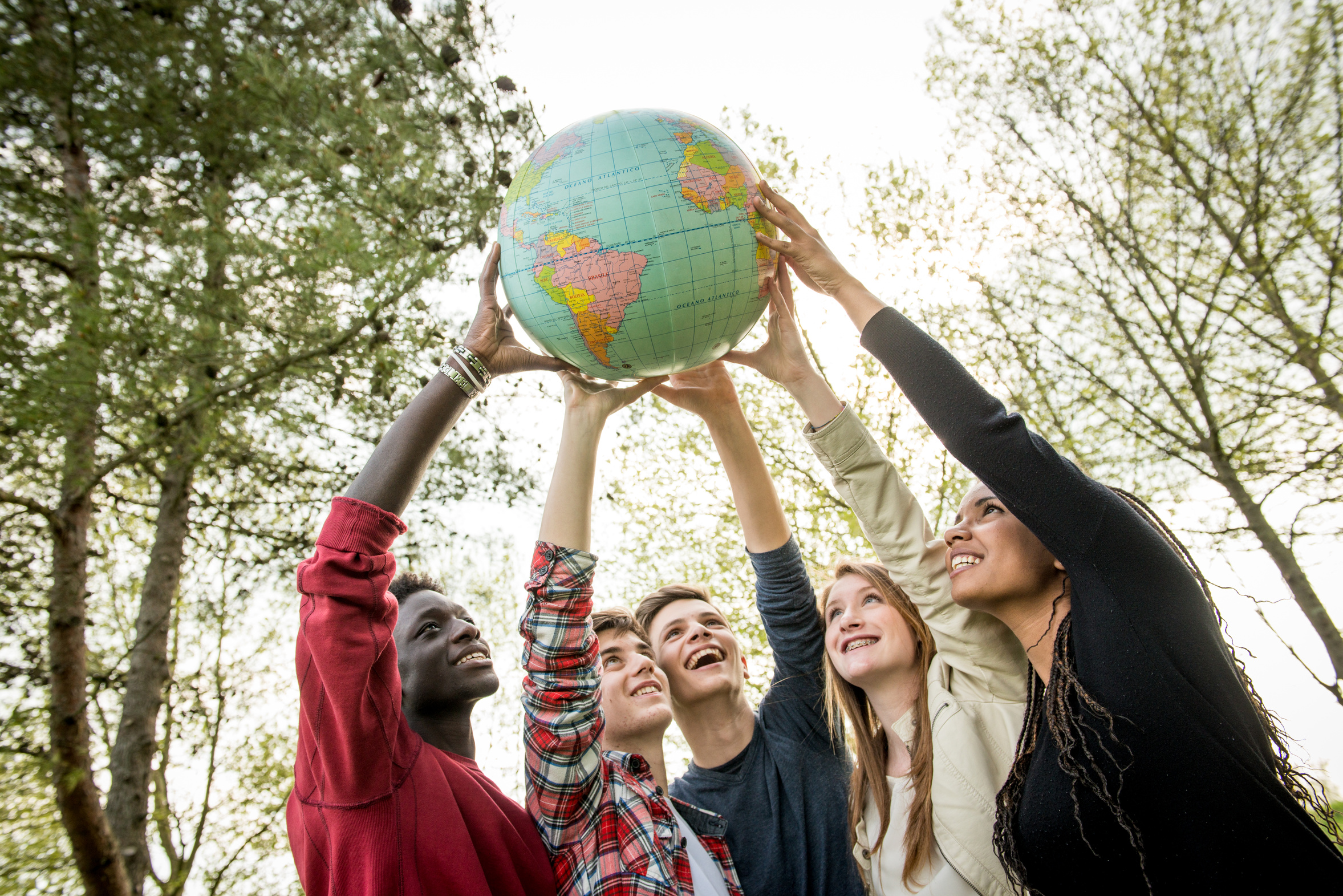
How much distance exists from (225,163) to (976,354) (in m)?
6.90

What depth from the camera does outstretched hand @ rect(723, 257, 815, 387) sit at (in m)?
2.79

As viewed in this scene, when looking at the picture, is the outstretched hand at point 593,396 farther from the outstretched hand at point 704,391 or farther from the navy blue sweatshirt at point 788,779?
the navy blue sweatshirt at point 788,779

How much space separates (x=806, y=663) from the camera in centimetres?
312

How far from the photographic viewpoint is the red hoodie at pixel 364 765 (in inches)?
67.9

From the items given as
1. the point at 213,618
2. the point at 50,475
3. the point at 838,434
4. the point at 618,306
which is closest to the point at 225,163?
the point at 50,475

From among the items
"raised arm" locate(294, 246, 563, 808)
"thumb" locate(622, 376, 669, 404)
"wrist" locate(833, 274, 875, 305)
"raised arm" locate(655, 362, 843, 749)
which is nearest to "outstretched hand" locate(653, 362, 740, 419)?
"raised arm" locate(655, 362, 843, 749)

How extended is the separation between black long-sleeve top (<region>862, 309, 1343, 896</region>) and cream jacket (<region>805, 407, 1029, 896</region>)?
308mm

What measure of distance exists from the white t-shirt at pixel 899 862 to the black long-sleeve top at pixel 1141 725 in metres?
0.41

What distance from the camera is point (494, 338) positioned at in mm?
2420

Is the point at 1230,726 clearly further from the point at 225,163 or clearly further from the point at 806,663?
the point at 225,163

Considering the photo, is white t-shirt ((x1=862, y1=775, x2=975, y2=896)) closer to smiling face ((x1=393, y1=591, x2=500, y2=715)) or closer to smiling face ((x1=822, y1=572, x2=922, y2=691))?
smiling face ((x1=822, y1=572, x2=922, y2=691))

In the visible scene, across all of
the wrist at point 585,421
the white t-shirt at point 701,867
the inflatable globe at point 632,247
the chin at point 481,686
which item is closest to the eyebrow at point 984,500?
the inflatable globe at point 632,247

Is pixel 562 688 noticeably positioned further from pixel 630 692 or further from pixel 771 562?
pixel 771 562

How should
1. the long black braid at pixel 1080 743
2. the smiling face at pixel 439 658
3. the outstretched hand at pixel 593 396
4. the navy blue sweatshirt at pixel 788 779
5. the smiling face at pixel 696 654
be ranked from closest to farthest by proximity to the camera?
the long black braid at pixel 1080 743 < the smiling face at pixel 439 658 < the outstretched hand at pixel 593 396 < the navy blue sweatshirt at pixel 788 779 < the smiling face at pixel 696 654
